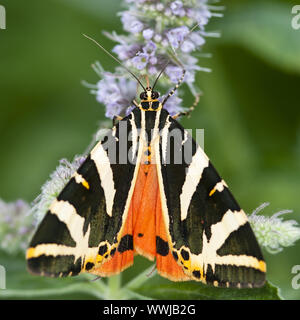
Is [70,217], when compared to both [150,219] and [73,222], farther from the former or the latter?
[150,219]

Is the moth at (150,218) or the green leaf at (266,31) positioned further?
the green leaf at (266,31)

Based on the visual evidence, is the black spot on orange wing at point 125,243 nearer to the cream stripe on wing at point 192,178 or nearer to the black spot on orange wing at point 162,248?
the black spot on orange wing at point 162,248

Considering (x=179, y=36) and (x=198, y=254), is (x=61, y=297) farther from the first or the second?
(x=179, y=36)

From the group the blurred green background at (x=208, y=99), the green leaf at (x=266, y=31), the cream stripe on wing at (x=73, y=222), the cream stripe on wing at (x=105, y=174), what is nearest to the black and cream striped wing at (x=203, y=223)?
the cream stripe on wing at (x=105, y=174)

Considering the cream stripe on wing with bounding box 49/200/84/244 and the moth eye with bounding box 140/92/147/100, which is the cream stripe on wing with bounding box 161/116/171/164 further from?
the cream stripe on wing with bounding box 49/200/84/244

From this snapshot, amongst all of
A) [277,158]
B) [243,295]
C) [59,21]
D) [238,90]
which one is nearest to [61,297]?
[243,295]

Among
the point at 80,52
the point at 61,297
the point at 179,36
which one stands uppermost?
the point at 80,52
